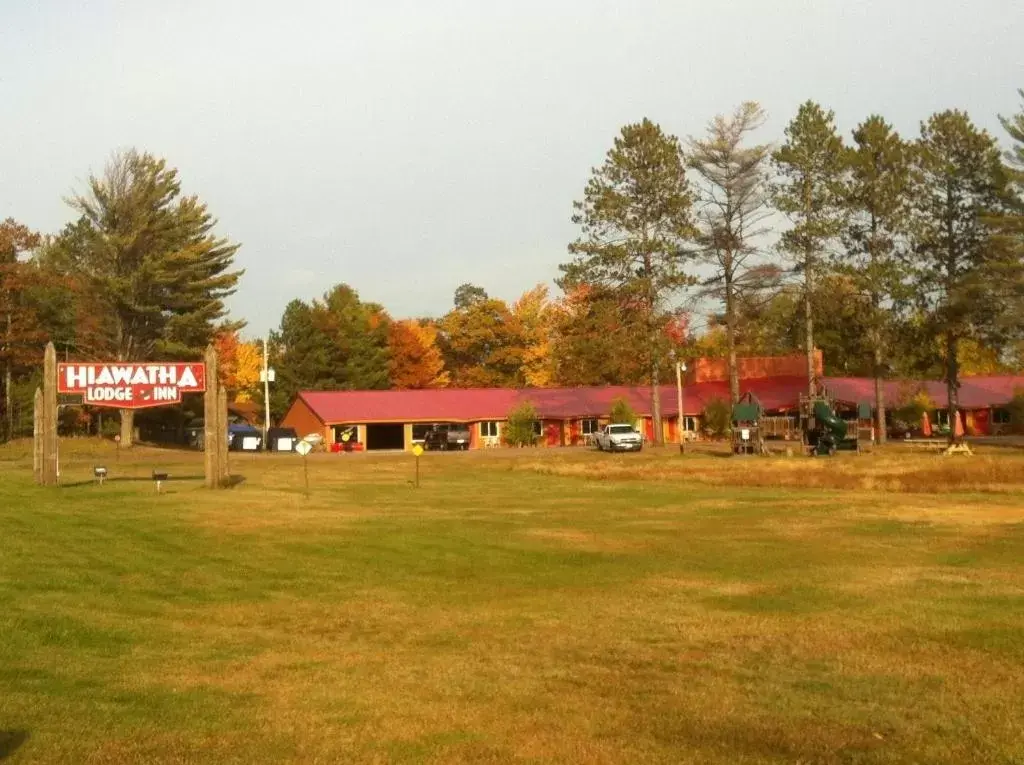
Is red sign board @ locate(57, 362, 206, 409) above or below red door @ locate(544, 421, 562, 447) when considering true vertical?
above

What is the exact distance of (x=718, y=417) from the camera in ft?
263

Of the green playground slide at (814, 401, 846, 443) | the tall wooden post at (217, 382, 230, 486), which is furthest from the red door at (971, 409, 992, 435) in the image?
the tall wooden post at (217, 382, 230, 486)

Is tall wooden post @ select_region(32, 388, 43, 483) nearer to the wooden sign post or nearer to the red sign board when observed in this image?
the wooden sign post

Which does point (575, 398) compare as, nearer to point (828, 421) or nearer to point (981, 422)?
point (981, 422)

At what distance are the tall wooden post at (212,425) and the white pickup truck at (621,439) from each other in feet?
109

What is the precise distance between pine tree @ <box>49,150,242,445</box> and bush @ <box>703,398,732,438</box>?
3332 cm

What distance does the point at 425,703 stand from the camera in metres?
8.99

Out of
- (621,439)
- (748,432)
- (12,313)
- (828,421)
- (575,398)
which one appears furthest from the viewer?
(575,398)

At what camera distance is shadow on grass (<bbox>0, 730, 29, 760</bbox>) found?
23.8 ft

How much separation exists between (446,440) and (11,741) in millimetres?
70433

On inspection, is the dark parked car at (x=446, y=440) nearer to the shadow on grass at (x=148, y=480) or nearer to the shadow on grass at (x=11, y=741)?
the shadow on grass at (x=148, y=480)

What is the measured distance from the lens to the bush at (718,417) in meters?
80.0

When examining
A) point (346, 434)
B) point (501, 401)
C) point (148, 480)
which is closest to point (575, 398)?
point (501, 401)

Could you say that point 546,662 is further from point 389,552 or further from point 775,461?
point 775,461
